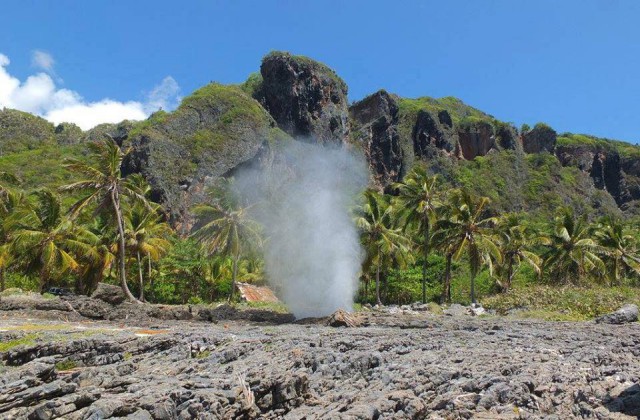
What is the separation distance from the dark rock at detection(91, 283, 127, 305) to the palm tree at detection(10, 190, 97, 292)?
20.6 feet

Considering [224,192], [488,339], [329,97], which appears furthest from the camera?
[329,97]

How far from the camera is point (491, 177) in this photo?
108m

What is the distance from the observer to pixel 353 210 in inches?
1474

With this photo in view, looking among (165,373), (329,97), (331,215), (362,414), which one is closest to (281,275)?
(331,215)

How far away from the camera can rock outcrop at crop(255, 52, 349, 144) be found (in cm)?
9644

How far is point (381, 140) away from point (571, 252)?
66836 millimetres

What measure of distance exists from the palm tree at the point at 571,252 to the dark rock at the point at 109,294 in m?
32.2

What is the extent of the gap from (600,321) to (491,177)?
303 ft

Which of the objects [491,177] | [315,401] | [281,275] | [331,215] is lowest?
[315,401]

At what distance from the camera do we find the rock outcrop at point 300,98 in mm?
96438

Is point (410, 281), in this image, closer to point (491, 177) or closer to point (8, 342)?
point (8, 342)

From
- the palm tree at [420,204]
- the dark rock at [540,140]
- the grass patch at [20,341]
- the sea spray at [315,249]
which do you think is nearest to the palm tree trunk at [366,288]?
the palm tree at [420,204]

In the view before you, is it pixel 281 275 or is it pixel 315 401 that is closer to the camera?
pixel 315 401

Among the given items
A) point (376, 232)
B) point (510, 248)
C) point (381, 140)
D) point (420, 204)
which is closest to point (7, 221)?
point (376, 232)
